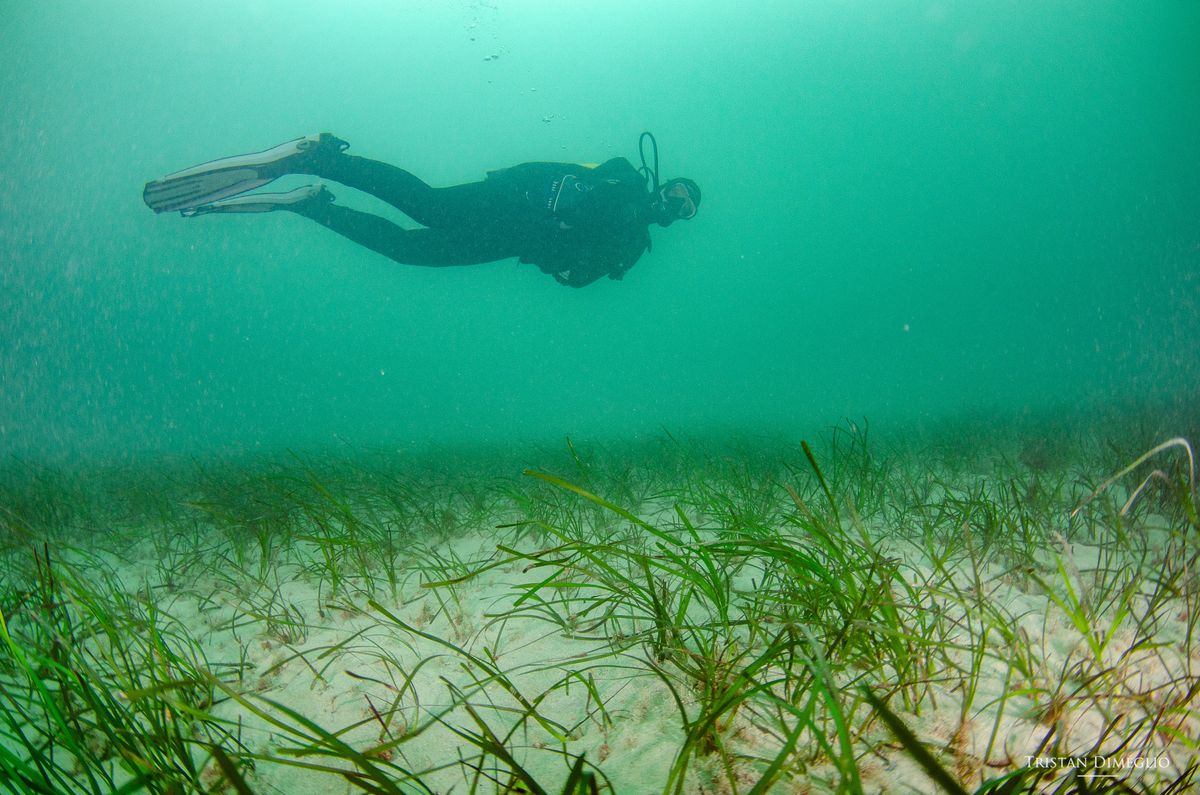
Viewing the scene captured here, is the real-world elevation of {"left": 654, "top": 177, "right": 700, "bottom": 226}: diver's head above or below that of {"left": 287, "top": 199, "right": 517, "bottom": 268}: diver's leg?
above

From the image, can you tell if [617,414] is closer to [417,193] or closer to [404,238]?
[404,238]

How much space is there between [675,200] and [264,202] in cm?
587

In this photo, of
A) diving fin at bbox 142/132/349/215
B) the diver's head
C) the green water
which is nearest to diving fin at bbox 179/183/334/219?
diving fin at bbox 142/132/349/215

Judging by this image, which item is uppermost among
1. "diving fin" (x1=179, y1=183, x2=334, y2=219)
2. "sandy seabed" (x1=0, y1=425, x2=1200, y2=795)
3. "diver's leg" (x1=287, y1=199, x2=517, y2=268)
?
"diving fin" (x1=179, y1=183, x2=334, y2=219)

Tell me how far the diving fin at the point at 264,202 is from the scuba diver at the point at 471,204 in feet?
0.05

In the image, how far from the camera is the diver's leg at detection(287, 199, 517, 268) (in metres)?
6.88

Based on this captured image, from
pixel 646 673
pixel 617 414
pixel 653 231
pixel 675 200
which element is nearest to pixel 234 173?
pixel 675 200

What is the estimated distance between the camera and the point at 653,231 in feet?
119

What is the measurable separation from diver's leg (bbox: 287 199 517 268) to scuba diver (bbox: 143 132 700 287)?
0.01 metres

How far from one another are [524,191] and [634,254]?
193cm

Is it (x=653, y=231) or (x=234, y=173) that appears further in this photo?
(x=653, y=231)

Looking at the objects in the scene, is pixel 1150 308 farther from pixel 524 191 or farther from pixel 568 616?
pixel 568 616

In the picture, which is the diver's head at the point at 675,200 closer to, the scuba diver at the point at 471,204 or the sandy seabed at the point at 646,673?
the scuba diver at the point at 471,204

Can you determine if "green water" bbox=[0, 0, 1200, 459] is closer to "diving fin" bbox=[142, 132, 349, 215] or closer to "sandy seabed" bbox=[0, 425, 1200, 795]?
"diving fin" bbox=[142, 132, 349, 215]
